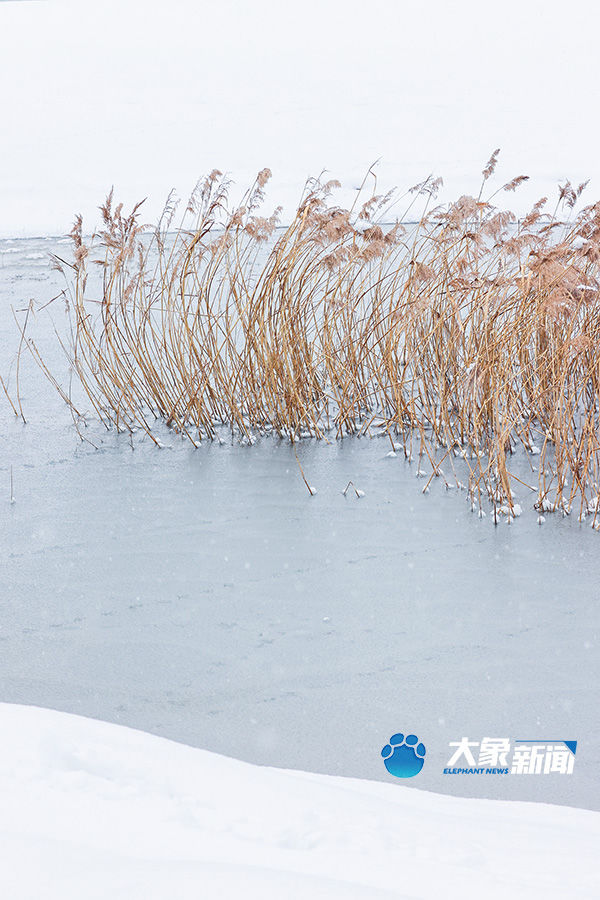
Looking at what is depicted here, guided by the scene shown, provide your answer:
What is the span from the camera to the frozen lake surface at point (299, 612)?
1.88 metres

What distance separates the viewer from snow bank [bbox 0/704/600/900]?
41.8 inches

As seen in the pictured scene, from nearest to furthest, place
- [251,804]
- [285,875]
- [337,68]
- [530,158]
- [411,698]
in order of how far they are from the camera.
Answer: [285,875], [251,804], [411,698], [530,158], [337,68]

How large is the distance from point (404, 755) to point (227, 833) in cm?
67

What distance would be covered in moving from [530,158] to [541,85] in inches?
164

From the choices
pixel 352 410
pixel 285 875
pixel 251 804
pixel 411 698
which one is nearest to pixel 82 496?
pixel 352 410

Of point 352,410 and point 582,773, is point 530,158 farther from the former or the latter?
point 582,773

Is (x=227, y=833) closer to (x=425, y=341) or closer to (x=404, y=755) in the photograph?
(x=404, y=755)

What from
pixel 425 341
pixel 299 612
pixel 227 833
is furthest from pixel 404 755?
pixel 425 341

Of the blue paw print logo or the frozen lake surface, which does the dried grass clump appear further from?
the blue paw print logo

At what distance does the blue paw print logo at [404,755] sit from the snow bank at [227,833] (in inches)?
6.0

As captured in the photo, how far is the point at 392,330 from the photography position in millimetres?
2979

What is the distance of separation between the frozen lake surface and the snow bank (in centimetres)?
26

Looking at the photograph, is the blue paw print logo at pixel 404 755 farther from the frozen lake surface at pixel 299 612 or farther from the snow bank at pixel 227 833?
the snow bank at pixel 227 833

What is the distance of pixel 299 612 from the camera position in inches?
89.7
